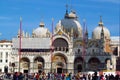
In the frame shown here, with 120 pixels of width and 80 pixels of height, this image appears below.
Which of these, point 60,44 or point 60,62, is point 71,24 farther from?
point 60,62

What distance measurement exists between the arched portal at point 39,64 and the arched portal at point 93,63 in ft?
29.6

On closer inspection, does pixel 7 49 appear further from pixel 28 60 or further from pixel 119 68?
pixel 119 68

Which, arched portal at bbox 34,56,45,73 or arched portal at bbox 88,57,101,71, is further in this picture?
arched portal at bbox 34,56,45,73

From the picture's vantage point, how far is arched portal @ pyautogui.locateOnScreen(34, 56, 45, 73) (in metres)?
82.6

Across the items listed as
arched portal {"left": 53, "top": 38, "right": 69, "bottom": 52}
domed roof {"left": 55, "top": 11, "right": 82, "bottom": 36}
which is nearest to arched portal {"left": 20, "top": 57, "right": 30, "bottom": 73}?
arched portal {"left": 53, "top": 38, "right": 69, "bottom": 52}

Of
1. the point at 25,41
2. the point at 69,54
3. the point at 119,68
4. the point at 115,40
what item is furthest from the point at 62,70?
the point at 115,40

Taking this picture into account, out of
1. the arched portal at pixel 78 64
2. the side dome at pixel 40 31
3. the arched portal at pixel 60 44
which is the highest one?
the side dome at pixel 40 31

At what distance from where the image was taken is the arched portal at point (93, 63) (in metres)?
81.7

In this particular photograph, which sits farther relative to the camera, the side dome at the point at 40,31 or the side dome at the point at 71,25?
the side dome at the point at 40,31

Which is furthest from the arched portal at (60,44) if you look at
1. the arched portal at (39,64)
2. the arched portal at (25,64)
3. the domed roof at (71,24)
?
the domed roof at (71,24)

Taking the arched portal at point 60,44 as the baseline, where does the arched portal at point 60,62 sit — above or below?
below

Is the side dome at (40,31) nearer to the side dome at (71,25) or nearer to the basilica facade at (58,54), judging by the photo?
the side dome at (71,25)

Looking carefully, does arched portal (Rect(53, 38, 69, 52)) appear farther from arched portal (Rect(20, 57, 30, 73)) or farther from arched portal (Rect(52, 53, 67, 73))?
arched portal (Rect(20, 57, 30, 73))

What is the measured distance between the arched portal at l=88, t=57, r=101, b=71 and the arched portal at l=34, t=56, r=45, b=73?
902 centimetres
